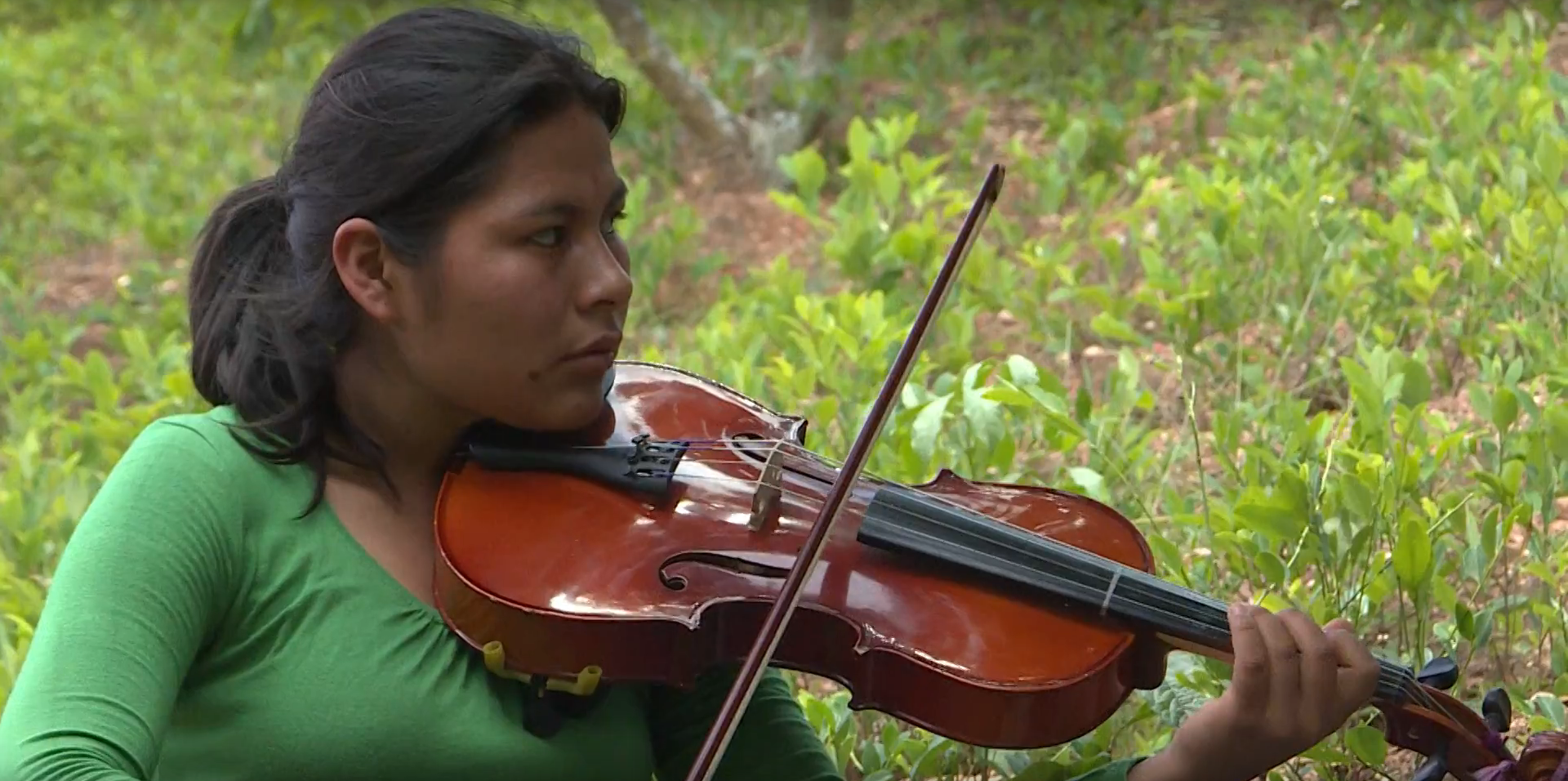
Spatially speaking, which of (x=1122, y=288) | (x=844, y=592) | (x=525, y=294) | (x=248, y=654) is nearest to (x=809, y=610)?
(x=844, y=592)

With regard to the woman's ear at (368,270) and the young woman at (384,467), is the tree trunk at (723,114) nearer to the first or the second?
the young woman at (384,467)

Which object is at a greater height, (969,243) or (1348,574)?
(969,243)

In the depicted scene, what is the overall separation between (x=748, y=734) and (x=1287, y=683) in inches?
21.5

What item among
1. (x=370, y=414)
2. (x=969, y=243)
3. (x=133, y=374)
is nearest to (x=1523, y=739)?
(x=969, y=243)

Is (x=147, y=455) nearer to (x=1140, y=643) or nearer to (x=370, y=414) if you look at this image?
(x=370, y=414)

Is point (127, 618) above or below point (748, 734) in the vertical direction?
above

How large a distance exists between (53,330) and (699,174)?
5.96 feet

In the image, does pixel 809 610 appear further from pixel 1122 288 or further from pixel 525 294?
pixel 1122 288

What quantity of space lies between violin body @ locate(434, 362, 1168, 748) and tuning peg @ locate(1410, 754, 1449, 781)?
0.71ft

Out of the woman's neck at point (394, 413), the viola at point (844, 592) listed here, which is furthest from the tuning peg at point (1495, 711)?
the woman's neck at point (394, 413)

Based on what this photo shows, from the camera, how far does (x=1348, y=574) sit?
2.08 metres

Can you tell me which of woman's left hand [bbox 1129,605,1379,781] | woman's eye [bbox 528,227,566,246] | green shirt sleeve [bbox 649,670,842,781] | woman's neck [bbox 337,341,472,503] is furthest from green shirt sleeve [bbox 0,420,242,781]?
woman's left hand [bbox 1129,605,1379,781]

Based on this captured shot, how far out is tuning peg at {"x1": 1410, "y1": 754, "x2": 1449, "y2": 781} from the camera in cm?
141

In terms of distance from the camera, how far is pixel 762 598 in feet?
4.98
